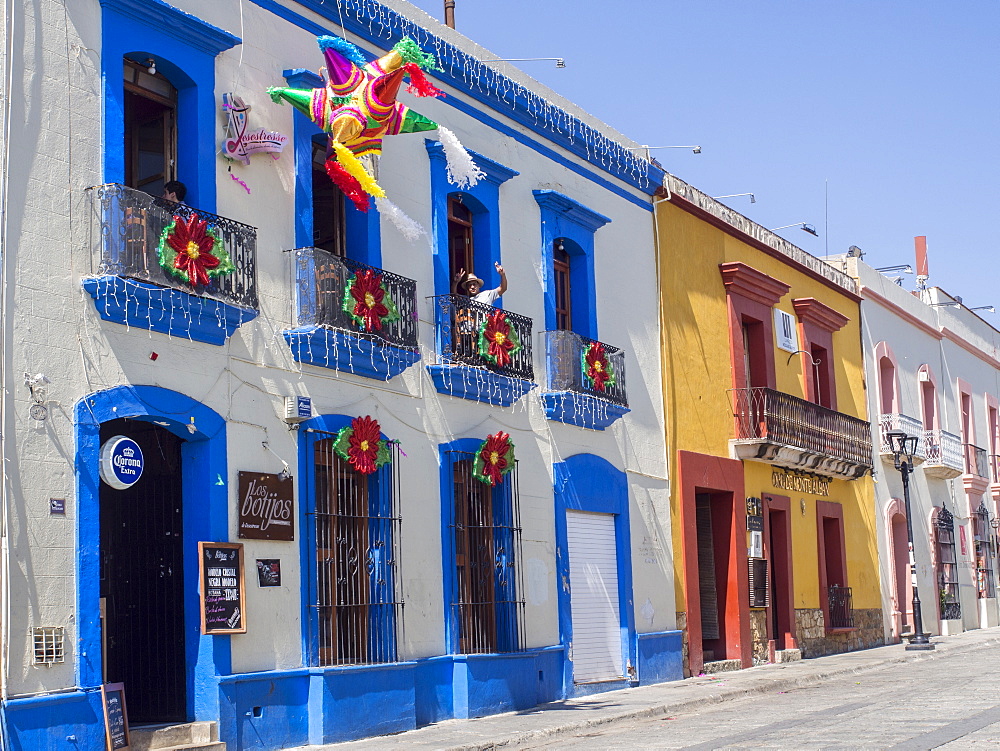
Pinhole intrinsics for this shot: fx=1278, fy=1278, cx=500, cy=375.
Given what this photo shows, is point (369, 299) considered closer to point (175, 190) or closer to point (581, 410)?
point (175, 190)

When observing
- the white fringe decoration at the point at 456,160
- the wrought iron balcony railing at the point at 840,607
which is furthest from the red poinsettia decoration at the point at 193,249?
the wrought iron balcony railing at the point at 840,607

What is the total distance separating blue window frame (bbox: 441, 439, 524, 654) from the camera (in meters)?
13.3

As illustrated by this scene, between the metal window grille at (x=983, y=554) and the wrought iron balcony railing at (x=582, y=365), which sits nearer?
the wrought iron balcony railing at (x=582, y=365)

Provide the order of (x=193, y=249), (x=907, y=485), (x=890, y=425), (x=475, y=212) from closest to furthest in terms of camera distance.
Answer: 1. (x=193, y=249)
2. (x=475, y=212)
3. (x=907, y=485)
4. (x=890, y=425)

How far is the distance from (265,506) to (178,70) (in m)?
3.76

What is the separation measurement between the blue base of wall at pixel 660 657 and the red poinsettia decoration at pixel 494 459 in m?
3.50

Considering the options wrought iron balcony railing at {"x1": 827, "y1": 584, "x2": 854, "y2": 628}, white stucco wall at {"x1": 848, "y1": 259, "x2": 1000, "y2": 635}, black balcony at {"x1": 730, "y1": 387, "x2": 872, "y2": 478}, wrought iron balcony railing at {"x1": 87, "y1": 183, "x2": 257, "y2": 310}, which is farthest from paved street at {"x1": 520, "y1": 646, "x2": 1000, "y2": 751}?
white stucco wall at {"x1": 848, "y1": 259, "x2": 1000, "y2": 635}

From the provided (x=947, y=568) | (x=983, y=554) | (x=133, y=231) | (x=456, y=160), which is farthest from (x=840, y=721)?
(x=983, y=554)

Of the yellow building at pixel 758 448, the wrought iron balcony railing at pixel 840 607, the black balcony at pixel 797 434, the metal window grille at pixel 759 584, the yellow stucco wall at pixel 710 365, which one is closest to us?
the yellow stucco wall at pixel 710 365

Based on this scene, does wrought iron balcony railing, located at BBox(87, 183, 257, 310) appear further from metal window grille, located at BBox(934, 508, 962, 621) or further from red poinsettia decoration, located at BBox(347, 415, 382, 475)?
metal window grille, located at BBox(934, 508, 962, 621)

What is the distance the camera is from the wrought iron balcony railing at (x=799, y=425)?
19.6 m

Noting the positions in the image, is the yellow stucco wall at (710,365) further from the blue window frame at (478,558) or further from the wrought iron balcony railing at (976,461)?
the wrought iron balcony railing at (976,461)

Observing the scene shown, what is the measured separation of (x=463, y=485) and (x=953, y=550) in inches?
727

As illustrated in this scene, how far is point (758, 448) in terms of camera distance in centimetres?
1952
